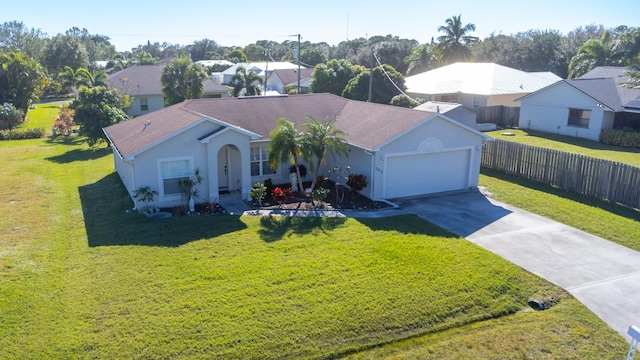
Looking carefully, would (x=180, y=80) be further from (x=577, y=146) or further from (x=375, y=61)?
(x=375, y=61)

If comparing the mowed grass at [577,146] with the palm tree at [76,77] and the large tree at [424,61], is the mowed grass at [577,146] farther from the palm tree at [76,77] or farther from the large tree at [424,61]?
the palm tree at [76,77]

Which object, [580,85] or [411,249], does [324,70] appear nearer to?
[580,85]

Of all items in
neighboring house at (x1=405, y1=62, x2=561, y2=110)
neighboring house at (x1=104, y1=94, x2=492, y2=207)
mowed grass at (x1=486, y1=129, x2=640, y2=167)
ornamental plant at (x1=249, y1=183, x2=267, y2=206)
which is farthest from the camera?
neighboring house at (x1=405, y1=62, x2=561, y2=110)

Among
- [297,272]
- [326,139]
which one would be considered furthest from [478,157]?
[297,272]

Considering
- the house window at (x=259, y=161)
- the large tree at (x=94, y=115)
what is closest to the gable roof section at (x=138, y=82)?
the large tree at (x=94, y=115)

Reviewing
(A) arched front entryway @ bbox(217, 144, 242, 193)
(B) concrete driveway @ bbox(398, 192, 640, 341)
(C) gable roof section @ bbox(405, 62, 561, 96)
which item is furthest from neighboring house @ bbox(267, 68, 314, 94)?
(B) concrete driveway @ bbox(398, 192, 640, 341)

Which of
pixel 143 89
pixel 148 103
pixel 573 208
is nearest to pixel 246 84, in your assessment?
pixel 148 103

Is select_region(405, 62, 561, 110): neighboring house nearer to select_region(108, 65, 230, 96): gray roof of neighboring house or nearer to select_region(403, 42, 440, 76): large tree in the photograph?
select_region(403, 42, 440, 76): large tree
